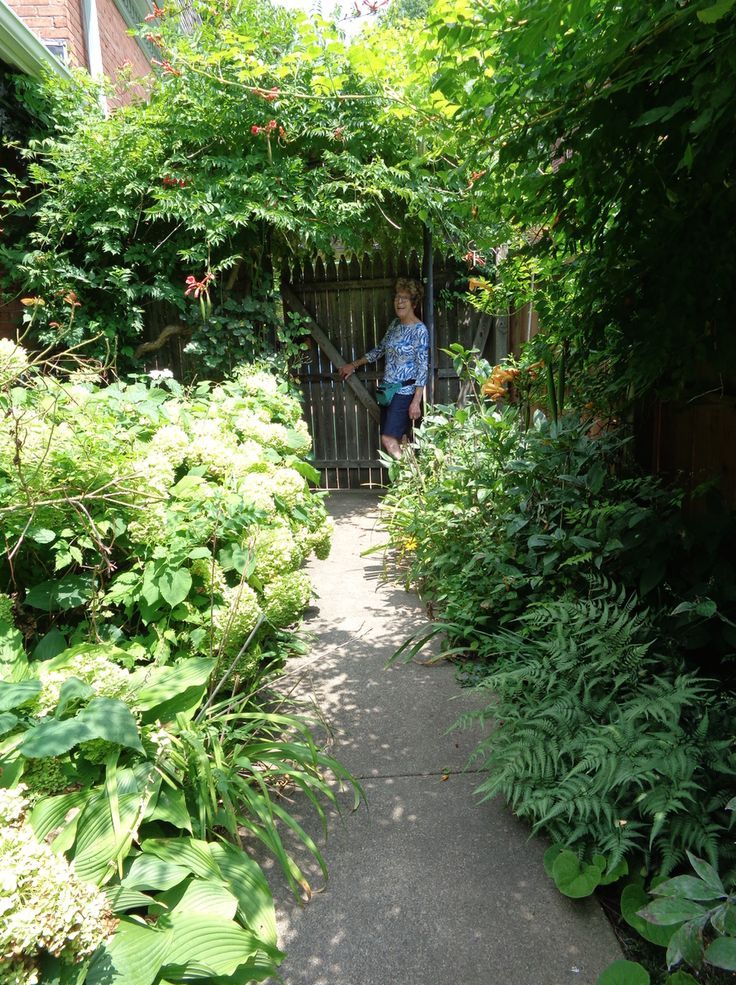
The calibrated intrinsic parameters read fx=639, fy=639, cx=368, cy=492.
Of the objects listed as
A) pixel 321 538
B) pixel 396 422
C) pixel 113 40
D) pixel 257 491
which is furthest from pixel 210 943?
pixel 113 40

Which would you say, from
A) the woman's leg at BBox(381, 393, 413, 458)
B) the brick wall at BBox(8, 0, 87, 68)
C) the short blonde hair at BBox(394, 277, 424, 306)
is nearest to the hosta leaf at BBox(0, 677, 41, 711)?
the woman's leg at BBox(381, 393, 413, 458)

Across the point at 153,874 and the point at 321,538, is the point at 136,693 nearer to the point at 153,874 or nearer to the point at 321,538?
the point at 153,874

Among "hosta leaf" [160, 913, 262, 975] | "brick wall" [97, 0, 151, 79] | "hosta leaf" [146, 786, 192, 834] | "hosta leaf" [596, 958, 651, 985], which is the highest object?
"brick wall" [97, 0, 151, 79]

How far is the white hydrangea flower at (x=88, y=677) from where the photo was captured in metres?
1.72

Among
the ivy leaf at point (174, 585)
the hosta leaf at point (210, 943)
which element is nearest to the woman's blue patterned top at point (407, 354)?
the ivy leaf at point (174, 585)

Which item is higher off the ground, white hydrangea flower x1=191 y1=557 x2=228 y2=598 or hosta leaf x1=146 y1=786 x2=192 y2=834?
white hydrangea flower x1=191 y1=557 x2=228 y2=598

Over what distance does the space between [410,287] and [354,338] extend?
105cm

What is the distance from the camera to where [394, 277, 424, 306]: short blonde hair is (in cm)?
672

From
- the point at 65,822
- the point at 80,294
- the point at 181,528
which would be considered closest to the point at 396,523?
the point at 181,528

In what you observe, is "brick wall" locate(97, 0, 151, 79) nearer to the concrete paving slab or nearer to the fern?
the fern

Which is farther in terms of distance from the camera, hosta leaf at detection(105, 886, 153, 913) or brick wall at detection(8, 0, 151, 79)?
brick wall at detection(8, 0, 151, 79)

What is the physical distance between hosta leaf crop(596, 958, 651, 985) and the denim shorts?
558 cm

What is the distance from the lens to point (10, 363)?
7.69 feet

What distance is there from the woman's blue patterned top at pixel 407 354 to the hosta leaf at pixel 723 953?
225 inches
